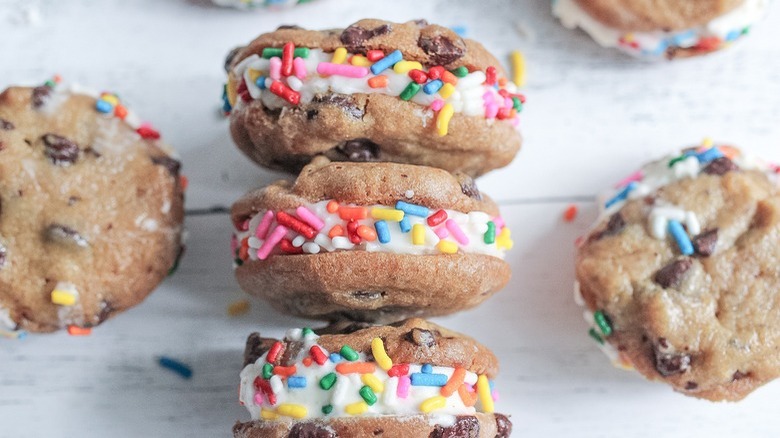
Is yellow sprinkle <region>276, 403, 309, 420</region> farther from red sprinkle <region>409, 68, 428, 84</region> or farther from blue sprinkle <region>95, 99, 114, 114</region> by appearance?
blue sprinkle <region>95, 99, 114, 114</region>

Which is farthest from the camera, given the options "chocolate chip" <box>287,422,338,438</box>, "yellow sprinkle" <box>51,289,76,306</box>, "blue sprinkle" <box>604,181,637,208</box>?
"blue sprinkle" <box>604,181,637,208</box>

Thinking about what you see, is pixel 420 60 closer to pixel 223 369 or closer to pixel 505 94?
pixel 505 94

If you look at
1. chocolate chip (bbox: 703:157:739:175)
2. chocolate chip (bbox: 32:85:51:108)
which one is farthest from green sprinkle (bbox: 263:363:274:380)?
chocolate chip (bbox: 703:157:739:175)

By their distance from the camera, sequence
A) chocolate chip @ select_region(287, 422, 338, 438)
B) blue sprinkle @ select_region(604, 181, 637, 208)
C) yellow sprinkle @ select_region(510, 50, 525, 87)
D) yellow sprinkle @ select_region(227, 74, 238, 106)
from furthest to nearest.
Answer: yellow sprinkle @ select_region(510, 50, 525, 87)
blue sprinkle @ select_region(604, 181, 637, 208)
yellow sprinkle @ select_region(227, 74, 238, 106)
chocolate chip @ select_region(287, 422, 338, 438)

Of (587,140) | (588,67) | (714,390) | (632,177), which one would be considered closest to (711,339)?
(714,390)

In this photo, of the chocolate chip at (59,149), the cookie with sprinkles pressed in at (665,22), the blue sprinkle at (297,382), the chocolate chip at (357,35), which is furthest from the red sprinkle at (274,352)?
the cookie with sprinkles pressed in at (665,22)

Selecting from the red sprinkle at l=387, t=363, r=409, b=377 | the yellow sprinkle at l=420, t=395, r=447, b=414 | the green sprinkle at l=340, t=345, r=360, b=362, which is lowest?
the yellow sprinkle at l=420, t=395, r=447, b=414
